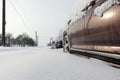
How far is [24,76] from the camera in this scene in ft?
15.0

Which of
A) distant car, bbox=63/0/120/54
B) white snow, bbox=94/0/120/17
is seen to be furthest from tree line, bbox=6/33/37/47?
white snow, bbox=94/0/120/17

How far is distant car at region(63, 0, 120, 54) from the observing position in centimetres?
475

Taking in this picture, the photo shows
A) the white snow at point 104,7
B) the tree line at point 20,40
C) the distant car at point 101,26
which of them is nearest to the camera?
the distant car at point 101,26

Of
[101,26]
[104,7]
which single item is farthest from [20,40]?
[104,7]

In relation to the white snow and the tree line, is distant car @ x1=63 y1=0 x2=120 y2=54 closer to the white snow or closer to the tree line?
the white snow

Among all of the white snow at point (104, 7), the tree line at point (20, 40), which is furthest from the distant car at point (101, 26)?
the tree line at point (20, 40)

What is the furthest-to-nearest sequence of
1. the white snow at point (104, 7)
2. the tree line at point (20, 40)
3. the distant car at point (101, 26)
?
the tree line at point (20, 40) < the white snow at point (104, 7) < the distant car at point (101, 26)

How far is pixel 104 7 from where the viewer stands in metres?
5.25

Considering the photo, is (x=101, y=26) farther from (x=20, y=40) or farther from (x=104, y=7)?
(x=20, y=40)

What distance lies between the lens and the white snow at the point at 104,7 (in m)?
4.87

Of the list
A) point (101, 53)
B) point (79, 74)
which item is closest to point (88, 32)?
point (101, 53)

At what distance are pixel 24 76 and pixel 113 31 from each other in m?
1.82

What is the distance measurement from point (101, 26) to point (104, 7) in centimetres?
41

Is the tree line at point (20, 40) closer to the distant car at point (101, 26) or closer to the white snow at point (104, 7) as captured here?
the distant car at point (101, 26)
